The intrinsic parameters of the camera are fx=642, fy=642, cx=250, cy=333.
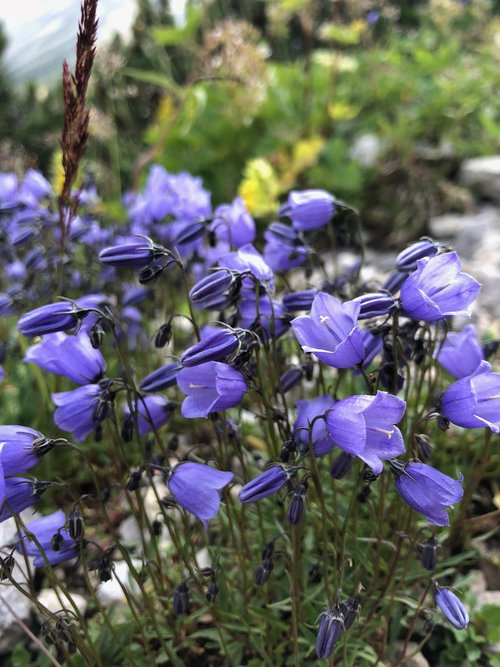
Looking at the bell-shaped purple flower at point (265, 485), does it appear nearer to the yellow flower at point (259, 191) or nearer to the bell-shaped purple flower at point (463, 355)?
the bell-shaped purple flower at point (463, 355)

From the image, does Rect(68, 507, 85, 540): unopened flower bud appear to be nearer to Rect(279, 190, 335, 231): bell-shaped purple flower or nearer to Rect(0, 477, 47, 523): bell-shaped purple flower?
Rect(0, 477, 47, 523): bell-shaped purple flower

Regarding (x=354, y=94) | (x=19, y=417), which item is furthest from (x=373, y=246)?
(x=19, y=417)

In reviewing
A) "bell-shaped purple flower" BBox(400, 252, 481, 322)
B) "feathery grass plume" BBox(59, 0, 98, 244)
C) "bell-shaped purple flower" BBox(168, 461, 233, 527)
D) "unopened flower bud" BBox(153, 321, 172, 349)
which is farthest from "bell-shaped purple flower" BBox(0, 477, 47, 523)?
"bell-shaped purple flower" BBox(400, 252, 481, 322)

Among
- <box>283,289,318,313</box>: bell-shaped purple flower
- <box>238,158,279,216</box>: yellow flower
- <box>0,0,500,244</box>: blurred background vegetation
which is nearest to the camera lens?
<box>283,289,318,313</box>: bell-shaped purple flower

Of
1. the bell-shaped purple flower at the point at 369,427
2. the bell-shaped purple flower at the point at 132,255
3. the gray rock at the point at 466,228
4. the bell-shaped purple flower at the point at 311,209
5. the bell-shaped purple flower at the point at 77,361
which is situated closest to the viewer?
the bell-shaped purple flower at the point at 369,427

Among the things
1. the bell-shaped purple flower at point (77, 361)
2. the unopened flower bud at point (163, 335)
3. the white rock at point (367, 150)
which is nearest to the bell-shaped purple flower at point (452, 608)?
the unopened flower bud at point (163, 335)

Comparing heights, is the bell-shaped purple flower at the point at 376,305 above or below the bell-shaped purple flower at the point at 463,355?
above
